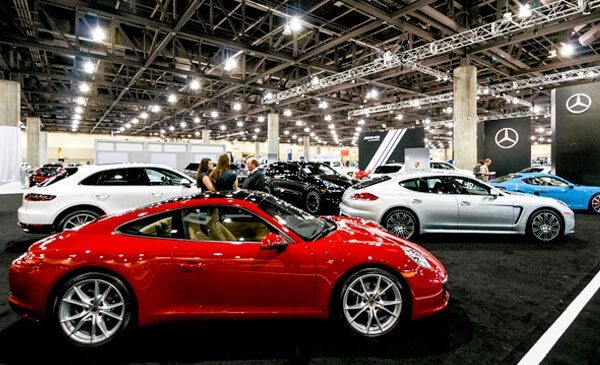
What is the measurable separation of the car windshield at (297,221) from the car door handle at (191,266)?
686 mm

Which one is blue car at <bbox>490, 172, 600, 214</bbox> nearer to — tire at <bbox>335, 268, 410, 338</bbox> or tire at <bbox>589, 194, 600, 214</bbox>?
tire at <bbox>589, 194, 600, 214</bbox>

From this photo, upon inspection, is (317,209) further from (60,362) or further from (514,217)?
(60,362)

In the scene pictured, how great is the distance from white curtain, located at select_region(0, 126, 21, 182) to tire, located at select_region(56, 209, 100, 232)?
10.7 meters

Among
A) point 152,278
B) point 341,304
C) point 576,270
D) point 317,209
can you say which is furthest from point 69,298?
point 317,209

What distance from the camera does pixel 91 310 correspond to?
2.44 m

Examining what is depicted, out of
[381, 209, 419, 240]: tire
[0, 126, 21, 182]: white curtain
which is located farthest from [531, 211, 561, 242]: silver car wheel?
[0, 126, 21, 182]: white curtain

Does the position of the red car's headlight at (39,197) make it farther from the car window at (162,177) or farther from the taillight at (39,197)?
the car window at (162,177)

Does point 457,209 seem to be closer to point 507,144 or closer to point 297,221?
point 297,221

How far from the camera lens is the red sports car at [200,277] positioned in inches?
94.3

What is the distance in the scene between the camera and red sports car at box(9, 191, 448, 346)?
2.40m

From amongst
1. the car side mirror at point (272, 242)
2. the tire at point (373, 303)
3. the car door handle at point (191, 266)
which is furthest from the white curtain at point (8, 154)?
the tire at point (373, 303)

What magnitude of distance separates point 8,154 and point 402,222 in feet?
51.1

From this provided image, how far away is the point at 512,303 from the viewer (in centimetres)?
329

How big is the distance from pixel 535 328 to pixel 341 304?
1.81 metres
